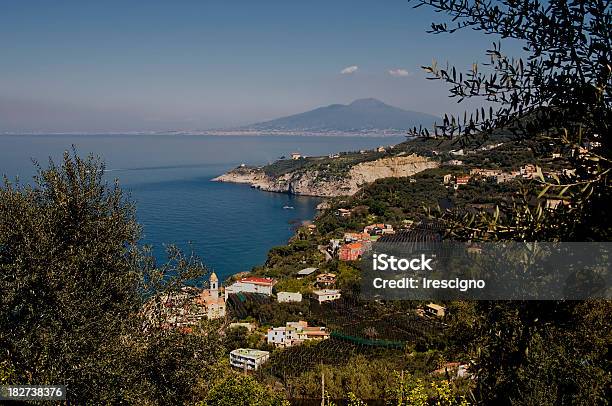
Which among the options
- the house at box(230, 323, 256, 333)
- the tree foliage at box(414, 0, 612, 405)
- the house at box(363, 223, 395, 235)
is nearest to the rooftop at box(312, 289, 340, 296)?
the house at box(230, 323, 256, 333)

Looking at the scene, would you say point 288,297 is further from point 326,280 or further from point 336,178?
point 336,178

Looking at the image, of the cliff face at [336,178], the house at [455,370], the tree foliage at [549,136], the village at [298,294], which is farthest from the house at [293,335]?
the cliff face at [336,178]

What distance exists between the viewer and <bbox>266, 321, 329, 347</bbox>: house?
19.5 metres

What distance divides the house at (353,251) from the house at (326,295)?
5.09 metres

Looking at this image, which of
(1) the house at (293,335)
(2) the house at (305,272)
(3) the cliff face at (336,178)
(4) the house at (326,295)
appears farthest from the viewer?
(3) the cliff face at (336,178)

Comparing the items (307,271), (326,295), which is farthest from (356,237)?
(326,295)

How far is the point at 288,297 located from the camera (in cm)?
2509

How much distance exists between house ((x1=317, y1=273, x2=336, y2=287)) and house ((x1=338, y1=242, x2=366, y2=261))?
2.93 meters

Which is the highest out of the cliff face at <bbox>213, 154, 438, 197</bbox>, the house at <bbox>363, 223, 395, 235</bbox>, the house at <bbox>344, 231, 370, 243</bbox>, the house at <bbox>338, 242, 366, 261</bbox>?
the cliff face at <bbox>213, 154, 438, 197</bbox>

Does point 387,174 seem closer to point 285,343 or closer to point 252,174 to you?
point 252,174

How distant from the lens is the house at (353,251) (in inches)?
1167

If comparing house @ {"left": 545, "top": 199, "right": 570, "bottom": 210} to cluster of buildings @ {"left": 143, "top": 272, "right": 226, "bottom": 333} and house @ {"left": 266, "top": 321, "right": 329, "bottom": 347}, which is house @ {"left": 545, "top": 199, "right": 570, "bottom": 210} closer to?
cluster of buildings @ {"left": 143, "top": 272, "right": 226, "bottom": 333}

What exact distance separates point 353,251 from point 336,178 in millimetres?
39401

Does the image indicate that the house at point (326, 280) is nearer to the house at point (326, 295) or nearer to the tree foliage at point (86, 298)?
the house at point (326, 295)
